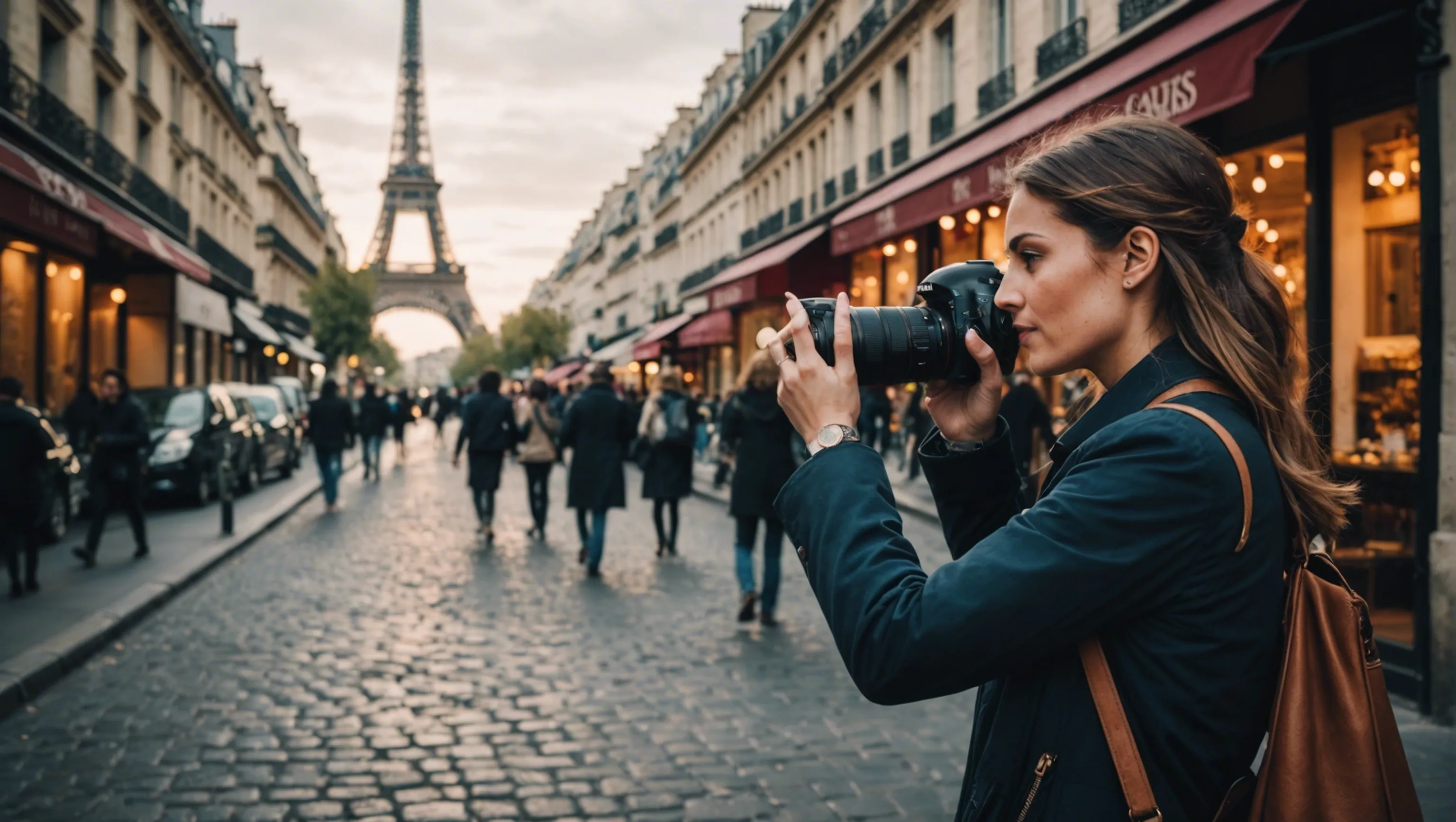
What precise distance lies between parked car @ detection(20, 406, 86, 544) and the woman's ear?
10404 mm

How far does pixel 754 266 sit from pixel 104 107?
12734 mm

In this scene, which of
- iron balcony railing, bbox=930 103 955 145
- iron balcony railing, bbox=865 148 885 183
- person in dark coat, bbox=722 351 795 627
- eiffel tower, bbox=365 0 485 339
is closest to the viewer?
person in dark coat, bbox=722 351 795 627

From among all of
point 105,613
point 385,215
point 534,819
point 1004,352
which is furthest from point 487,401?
point 385,215

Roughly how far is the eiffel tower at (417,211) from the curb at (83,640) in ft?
287

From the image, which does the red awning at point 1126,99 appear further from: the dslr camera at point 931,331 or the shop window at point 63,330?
the shop window at point 63,330

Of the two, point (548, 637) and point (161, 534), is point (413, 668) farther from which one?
point (161, 534)

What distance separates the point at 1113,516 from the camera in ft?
4.18

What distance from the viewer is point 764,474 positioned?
25.3 ft

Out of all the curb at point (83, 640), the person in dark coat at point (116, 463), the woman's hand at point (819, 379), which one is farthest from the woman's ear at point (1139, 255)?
the person in dark coat at point (116, 463)

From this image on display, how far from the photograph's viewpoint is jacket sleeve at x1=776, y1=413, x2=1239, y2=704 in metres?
1.27

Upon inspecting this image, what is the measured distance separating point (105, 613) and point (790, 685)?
4387 mm

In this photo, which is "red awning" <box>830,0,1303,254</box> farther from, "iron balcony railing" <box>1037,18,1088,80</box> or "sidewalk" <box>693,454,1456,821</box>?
"sidewalk" <box>693,454,1456,821</box>

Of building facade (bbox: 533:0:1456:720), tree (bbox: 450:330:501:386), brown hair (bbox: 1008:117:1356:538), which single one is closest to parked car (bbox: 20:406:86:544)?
Result: building facade (bbox: 533:0:1456:720)

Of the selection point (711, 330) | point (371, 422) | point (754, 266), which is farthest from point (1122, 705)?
point (711, 330)
